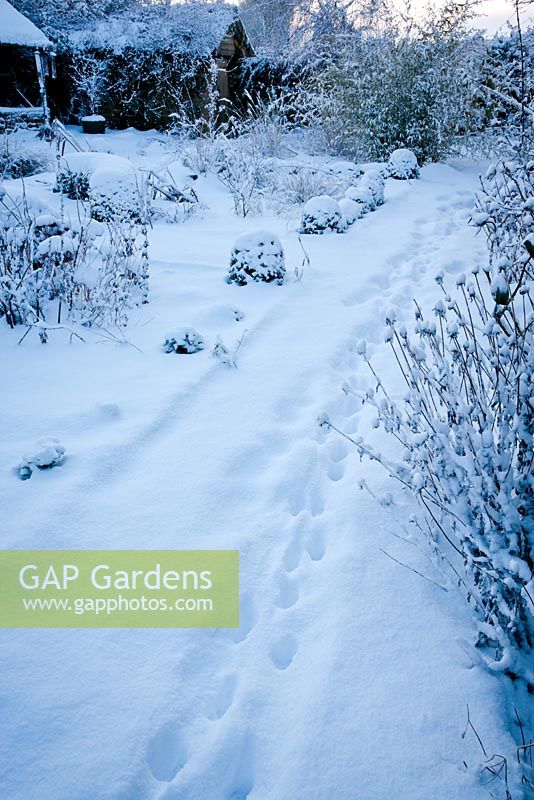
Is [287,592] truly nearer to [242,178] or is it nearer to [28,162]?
[242,178]

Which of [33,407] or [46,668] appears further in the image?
[33,407]

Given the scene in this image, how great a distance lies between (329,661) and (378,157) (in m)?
9.68

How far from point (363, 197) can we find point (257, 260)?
3138mm

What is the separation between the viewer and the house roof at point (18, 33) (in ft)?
34.2

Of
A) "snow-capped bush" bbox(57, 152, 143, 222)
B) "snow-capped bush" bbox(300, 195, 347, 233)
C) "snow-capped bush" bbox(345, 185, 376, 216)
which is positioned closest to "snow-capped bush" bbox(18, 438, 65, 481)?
"snow-capped bush" bbox(57, 152, 143, 222)

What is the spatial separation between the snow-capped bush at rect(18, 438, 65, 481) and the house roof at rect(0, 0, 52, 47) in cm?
1228

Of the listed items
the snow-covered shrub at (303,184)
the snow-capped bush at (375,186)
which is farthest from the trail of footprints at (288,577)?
the snow-covered shrub at (303,184)

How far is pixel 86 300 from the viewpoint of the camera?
336 cm

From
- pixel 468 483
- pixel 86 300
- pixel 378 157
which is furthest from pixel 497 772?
pixel 378 157

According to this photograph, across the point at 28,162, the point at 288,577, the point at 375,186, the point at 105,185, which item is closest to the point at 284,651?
the point at 288,577

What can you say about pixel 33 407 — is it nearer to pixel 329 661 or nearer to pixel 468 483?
pixel 329 661

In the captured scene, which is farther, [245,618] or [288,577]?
[288,577]

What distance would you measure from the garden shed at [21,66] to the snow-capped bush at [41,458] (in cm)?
967

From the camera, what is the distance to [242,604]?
64.6 inches
